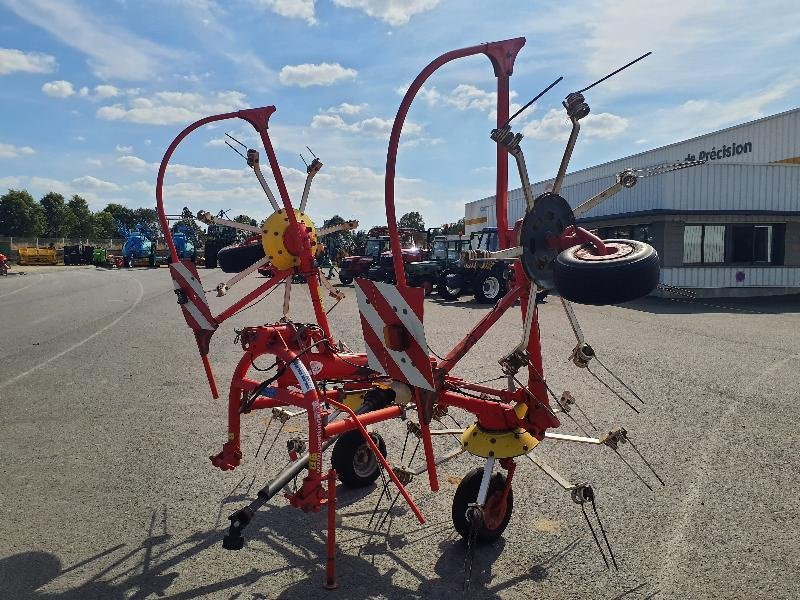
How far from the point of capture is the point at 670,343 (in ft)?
34.9

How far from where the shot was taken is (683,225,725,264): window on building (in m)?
19.6

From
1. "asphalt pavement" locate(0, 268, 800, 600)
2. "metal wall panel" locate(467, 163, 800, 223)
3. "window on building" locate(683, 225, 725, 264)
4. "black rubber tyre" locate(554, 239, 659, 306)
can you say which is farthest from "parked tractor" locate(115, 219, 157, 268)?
"black rubber tyre" locate(554, 239, 659, 306)

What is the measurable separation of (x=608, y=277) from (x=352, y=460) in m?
2.54

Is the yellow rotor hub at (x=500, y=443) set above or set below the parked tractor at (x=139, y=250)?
below

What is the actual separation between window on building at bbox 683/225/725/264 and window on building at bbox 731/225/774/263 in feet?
1.69

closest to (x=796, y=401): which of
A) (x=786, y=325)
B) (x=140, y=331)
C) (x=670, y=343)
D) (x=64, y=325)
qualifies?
(x=670, y=343)

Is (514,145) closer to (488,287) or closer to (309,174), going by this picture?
(309,174)

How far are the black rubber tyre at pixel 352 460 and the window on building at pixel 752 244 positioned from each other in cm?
1936

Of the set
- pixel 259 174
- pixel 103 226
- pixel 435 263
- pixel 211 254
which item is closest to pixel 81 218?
pixel 103 226

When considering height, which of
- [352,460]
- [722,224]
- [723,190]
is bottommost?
[352,460]

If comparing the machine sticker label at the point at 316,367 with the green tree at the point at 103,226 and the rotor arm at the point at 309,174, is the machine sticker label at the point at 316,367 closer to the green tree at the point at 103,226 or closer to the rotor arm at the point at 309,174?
the rotor arm at the point at 309,174

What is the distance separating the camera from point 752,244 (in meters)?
20.4

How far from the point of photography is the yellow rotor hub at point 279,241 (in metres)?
4.41

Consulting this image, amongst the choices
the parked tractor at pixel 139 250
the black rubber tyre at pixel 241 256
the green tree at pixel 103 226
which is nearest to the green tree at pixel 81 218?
the green tree at pixel 103 226
